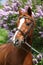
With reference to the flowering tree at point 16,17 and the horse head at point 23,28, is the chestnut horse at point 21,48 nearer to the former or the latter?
the horse head at point 23,28

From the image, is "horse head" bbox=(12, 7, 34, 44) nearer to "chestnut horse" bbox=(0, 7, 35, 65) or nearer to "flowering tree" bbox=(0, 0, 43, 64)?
"chestnut horse" bbox=(0, 7, 35, 65)

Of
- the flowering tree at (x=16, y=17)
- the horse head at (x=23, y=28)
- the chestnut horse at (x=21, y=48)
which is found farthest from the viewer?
the flowering tree at (x=16, y=17)

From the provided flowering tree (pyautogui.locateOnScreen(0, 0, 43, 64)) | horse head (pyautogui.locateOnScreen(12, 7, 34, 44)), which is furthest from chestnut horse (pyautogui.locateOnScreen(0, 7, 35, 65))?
flowering tree (pyautogui.locateOnScreen(0, 0, 43, 64))

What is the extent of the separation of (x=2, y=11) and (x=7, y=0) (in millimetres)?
1331

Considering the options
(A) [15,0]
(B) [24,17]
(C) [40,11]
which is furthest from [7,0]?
(B) [24,17]

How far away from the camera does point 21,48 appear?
6727 millimetres

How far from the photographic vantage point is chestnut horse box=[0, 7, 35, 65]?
665 centimetres

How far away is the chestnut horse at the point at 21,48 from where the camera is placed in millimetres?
6648

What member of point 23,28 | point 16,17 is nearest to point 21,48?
point 23,28

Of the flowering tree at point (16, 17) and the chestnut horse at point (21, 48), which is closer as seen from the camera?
the chestnut horse at point (21, 48)

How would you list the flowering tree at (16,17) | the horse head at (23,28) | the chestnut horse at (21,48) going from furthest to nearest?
the flowering tree at (16,17), the chestnut horse at (21,48), the horse head at (23,28)

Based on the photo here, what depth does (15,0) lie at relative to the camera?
369 inches

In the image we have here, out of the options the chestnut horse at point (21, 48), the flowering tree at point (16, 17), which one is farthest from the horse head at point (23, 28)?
the flowering tree at point (16, 17)

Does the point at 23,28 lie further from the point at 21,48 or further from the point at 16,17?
the point at 16,17
